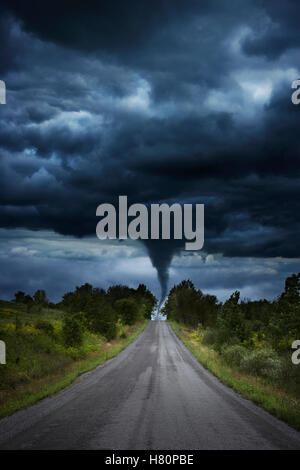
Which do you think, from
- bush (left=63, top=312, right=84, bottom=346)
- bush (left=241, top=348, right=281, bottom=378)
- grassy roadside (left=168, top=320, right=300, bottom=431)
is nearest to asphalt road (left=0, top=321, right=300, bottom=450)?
grassy roadside (left=168, top=320, right=300, bottom=431)

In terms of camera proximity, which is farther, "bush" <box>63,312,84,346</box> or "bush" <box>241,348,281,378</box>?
"bush" <box>63,312,84,346</box>

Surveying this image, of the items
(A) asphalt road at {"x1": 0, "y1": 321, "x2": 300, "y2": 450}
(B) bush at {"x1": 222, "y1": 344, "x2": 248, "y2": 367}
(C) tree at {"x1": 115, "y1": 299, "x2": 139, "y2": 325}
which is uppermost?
(A) asphalt road at {"x1": 0, "y1": 321, "x2": 300, "y2": 450}

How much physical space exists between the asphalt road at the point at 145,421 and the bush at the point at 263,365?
4254mm

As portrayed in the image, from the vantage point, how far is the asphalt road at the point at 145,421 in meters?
7.83

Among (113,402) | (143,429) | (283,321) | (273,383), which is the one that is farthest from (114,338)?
(143,429)

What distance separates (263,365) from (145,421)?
12.9m

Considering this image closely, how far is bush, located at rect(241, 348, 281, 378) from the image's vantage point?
18.7m

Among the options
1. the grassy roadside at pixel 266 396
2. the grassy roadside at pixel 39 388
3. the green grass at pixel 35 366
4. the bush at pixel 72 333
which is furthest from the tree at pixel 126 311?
the grassy roadside at pixel 266 396

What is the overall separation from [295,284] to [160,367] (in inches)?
812

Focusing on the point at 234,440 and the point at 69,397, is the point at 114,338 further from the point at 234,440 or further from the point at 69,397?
the point at 234,440

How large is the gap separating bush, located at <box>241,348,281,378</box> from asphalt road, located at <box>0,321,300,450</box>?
425 centimetres

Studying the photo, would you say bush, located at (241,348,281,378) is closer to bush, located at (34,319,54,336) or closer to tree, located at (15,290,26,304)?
bush, located at (34,319,54,336)

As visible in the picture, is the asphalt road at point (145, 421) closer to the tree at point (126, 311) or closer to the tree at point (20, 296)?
the tree at point (126, 311)
